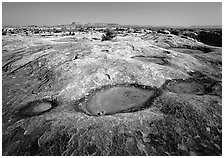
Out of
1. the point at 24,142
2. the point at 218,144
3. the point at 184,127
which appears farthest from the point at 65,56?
the point at 218,144

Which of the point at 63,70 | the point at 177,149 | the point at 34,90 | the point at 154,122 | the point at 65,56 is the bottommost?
the point at 177,149

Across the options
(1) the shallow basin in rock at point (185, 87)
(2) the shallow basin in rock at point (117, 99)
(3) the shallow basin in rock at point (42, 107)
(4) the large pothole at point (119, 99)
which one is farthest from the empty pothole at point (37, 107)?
(1) the shallow basin in rock at point (185, 87)

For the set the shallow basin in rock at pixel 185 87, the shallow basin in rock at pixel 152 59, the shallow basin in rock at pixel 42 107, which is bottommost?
the shallow basin in rock at pixel 42 107

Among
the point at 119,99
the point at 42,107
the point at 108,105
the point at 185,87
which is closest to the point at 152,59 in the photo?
the point at 185,87

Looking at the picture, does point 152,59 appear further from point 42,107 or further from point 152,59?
point 42,107

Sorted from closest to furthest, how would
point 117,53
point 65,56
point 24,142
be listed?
point 24,142 → point 65,56 → point 117,53

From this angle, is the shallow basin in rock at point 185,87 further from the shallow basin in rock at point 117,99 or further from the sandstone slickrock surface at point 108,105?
the shallow basin in rock at point 117,99

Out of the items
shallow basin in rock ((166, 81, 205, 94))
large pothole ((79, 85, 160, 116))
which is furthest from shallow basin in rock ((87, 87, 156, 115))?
shallow basin in rock ((166, 81, 205, 94))

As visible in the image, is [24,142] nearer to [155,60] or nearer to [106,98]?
[106,98]
